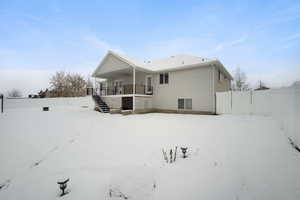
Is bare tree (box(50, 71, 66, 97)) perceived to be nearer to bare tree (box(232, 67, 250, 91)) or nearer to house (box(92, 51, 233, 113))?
house (box(92, 51, 233, 113))

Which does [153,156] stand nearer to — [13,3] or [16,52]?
[13,3]

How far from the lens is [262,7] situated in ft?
27.7

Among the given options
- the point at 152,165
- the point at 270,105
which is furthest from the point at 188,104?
the point at 152,165

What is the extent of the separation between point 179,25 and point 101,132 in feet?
39.3

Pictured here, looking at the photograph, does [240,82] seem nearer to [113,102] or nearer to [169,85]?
[169,85]

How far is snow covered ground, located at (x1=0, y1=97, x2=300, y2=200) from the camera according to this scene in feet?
9.88

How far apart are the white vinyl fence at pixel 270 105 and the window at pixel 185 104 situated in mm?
2402

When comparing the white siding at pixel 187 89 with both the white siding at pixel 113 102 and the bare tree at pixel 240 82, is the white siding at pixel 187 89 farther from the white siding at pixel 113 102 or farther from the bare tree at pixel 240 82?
the bare tree at pixel 240 82

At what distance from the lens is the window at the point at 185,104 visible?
12922 mm

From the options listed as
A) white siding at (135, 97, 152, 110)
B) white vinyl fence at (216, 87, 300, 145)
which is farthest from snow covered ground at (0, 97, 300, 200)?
white siding at (135, 97, 152, 110)

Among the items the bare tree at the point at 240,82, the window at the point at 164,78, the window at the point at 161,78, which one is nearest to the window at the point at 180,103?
the window at the point at 164,78

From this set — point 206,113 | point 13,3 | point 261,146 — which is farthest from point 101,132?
point 13,3

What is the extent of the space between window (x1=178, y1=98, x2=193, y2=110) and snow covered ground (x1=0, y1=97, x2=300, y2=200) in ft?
21.1

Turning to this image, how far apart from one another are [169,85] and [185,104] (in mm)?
2501
